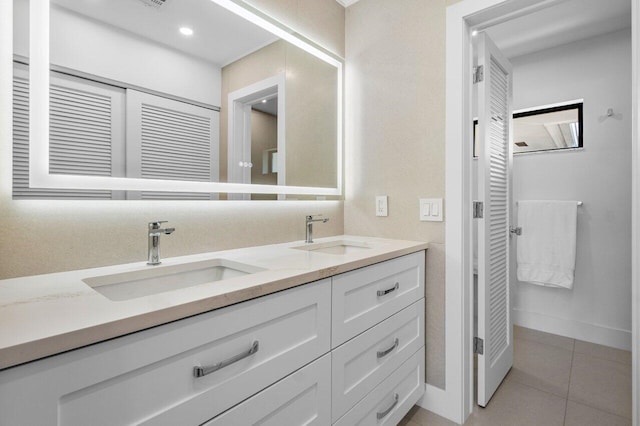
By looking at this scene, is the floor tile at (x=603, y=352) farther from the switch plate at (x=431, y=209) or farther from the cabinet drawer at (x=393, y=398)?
the switch plate at (x=431, y=209)

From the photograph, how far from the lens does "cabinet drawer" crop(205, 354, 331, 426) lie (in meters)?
0.83

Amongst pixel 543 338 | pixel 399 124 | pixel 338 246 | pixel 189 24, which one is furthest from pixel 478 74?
pixel 543 338

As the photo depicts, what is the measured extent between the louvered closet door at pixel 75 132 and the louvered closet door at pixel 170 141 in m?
0.05

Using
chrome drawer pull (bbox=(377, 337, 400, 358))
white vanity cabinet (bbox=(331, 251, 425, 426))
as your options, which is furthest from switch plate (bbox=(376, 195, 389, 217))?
chrome drawer pull (bbox=(377, 337, 400, 358))

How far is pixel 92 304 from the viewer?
70 cm

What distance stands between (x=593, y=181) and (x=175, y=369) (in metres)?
3.17

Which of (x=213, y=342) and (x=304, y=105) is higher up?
(x=304, y=105)

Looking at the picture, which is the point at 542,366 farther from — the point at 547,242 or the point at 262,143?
the point at 262,143

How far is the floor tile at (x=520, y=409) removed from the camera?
1.65 metres

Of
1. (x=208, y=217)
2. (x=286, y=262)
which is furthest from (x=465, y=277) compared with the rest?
(x=208, y=217)

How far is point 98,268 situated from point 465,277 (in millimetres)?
1616

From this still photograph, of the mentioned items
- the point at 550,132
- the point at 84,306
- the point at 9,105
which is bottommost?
the point at 84,306

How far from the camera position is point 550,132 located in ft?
9.00

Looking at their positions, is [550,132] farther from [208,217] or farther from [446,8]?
[208,217]
